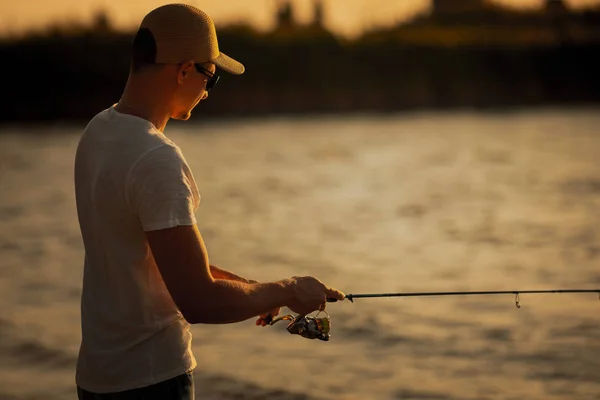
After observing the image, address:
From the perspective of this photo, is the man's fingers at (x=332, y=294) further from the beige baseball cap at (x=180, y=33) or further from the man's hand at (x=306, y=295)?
the beige baseball cap at (x=180, y=33)

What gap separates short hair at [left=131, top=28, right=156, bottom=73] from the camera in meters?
2.73

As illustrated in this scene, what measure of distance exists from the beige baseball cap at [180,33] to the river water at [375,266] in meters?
4.77

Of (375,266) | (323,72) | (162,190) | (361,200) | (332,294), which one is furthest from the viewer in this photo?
(323,72)

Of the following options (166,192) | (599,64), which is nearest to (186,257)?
(166,192)

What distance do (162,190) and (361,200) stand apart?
786 inches

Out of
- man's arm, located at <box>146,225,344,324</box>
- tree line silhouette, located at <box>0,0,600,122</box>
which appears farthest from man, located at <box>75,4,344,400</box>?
tree line silhouette, located at <box>0,0,600,122</box>

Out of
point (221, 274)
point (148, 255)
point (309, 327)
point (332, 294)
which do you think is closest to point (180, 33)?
point (148, 255)

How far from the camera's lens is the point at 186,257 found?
258cm

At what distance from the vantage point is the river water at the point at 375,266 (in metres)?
7.77

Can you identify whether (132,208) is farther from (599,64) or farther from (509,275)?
(599,64)

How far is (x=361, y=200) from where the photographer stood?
73.8 ft

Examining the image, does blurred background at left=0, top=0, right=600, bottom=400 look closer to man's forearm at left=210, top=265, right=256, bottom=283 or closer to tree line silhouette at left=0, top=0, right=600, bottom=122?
tree line silhouette at left=0, top=0, right=600, bottom=122

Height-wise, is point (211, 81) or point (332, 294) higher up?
point (211, 81)

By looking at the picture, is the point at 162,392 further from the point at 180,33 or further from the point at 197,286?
the point at 180,33
